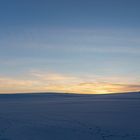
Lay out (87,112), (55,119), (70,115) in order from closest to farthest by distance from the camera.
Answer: (55,119) → (70,115) → (87,112)

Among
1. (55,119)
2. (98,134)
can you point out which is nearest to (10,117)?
(55,119)

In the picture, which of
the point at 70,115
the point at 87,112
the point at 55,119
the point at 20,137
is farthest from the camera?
the point at 87,112

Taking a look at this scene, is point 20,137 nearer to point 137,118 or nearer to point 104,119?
point 104,119

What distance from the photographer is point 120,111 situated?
16.3 m

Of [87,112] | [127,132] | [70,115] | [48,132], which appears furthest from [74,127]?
[87,112]

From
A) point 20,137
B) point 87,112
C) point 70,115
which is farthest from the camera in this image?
point 87,112

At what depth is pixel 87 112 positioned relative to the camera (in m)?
16.2

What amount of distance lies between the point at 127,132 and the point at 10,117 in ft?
15.5

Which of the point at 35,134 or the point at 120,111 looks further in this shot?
the point at 120,111

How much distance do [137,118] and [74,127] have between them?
2.96 metres

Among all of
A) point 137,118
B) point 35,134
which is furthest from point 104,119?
point 35,134

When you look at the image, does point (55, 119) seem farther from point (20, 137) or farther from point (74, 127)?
point (20, 137)

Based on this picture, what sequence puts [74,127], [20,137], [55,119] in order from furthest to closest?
[55,119], [74,127], [20,137]

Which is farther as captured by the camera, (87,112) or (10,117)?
(87,112)
